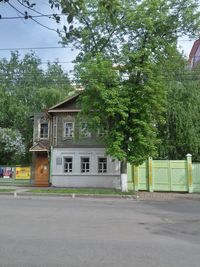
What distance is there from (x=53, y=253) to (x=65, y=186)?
24.7 meters

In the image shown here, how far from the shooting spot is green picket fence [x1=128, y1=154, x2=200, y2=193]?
26.4 m

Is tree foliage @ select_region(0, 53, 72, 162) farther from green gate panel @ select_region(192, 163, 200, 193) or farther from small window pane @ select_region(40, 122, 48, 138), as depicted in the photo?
green gate panel @ select_region(192, 163, 200, 193)

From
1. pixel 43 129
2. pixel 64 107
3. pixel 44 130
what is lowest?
pixel 44 130

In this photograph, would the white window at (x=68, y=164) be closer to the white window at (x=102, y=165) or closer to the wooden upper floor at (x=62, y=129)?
the wooden upper floor at (x=62, y=129)

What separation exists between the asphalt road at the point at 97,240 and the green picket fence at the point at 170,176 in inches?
518

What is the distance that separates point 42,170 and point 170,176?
1244 cm

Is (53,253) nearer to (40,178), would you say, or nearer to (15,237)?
(15,237)

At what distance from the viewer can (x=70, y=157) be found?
32.2 m

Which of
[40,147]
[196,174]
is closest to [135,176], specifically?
[196,174]

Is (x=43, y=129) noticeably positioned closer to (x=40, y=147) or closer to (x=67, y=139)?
(x=40, y=147)

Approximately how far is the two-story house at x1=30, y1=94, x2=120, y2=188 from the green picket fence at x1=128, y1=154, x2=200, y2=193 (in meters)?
4.22

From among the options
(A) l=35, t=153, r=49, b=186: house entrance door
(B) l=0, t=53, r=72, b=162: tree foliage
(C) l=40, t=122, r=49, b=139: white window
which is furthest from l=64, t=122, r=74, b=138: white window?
(B) l=0, t=53, r=72, b=162: tree foliage

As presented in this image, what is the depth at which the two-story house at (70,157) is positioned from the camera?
31.3 meters

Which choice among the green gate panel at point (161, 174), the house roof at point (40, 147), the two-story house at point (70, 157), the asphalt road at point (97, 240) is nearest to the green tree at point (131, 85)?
the green gate panel at point (161, 174)
